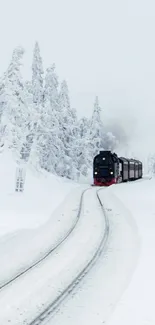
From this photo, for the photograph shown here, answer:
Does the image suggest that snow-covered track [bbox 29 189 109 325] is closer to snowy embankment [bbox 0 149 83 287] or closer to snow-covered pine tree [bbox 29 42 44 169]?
snowy embankment [bbox 0 149 83 287]

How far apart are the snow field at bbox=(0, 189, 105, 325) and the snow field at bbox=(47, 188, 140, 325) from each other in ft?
1.09

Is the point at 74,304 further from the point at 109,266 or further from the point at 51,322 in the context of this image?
the point at 109,266

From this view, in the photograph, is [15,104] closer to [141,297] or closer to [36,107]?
[36,107]

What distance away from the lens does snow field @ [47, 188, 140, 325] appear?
5.55 meters

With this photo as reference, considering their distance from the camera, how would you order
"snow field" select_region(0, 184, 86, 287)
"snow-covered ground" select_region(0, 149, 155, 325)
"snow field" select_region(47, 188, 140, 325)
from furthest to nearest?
"snow field" select_region(0, 184, 86, 287)
"snow-covered ground" select_region(0, 149, 155, 325)
"snow field" select_region(47, 188, 140, 325)

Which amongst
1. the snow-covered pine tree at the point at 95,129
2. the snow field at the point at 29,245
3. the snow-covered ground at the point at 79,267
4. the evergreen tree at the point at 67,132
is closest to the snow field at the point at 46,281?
the snow-covered ground at the point at 79,267

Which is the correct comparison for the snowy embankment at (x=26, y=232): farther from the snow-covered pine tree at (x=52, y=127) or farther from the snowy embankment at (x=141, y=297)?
the snow-covered pine tree at (x=52, y=127)

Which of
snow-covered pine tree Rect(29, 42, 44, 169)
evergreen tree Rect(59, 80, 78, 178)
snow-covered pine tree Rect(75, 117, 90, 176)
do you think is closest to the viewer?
snow-covered pine tree Rect(29, 42, 44, 169)

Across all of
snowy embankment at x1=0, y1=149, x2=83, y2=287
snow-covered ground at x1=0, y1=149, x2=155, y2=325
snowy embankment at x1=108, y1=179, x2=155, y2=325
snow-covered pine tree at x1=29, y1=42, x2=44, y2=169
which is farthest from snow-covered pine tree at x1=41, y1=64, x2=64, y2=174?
snowy embankment at x1=108, y1=179, x2=155, y2=325

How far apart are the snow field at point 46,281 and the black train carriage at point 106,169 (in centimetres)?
3335

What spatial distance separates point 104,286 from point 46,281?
1.12m

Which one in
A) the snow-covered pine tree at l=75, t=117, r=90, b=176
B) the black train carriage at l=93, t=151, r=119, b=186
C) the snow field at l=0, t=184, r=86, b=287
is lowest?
the snow field at l=0, t=184, r=86, b=287

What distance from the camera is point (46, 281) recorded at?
23.3 feet

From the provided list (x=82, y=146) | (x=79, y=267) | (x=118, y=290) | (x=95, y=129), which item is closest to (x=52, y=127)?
(x=82, y=146)
